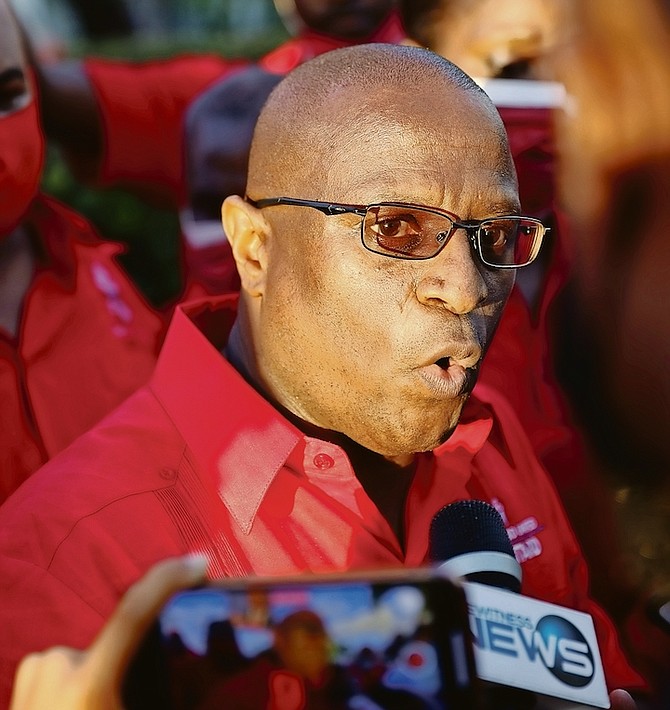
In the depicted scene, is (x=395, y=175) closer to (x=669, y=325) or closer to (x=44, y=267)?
(x=44, y=267)

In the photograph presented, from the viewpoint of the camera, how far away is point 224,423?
69.4 inches

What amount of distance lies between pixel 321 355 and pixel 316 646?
1.82 ft

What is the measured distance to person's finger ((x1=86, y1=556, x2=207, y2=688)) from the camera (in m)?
1.25

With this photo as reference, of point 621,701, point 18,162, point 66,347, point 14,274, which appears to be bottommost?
point 621,701

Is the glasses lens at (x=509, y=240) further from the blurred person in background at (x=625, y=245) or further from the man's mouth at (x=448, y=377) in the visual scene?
the blurred person in background at (x=625, y=245)

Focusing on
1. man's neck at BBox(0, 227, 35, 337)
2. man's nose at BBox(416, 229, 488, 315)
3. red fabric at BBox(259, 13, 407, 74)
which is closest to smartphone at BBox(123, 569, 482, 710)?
man's nose at BBox(416, 229, 488, 315)

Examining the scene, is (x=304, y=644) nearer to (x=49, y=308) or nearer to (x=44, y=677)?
(x=44, y=677)

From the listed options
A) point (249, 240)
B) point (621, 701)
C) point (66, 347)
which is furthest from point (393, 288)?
point (66, 347)

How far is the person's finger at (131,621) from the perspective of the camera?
4.11 ft

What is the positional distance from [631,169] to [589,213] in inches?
8.5

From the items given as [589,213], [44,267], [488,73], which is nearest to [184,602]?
[44,267]

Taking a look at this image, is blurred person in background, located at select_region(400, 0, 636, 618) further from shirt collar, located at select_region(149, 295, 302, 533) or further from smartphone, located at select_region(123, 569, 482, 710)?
smartphone, located at select_region(123, 569, 482, 710)

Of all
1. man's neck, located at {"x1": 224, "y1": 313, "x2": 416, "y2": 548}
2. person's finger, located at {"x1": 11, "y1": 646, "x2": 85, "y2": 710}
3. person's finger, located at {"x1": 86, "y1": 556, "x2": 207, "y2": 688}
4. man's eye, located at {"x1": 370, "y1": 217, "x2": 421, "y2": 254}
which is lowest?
man's neck, located at {"x1": 224, "y1": 313, "x2": 416, "y2": 548}

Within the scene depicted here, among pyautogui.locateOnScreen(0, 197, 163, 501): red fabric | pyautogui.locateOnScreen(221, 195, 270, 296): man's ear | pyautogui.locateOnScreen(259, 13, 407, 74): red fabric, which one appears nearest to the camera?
pyautogui.locateOnScreen(221, 195, 270, 296): man's ear
